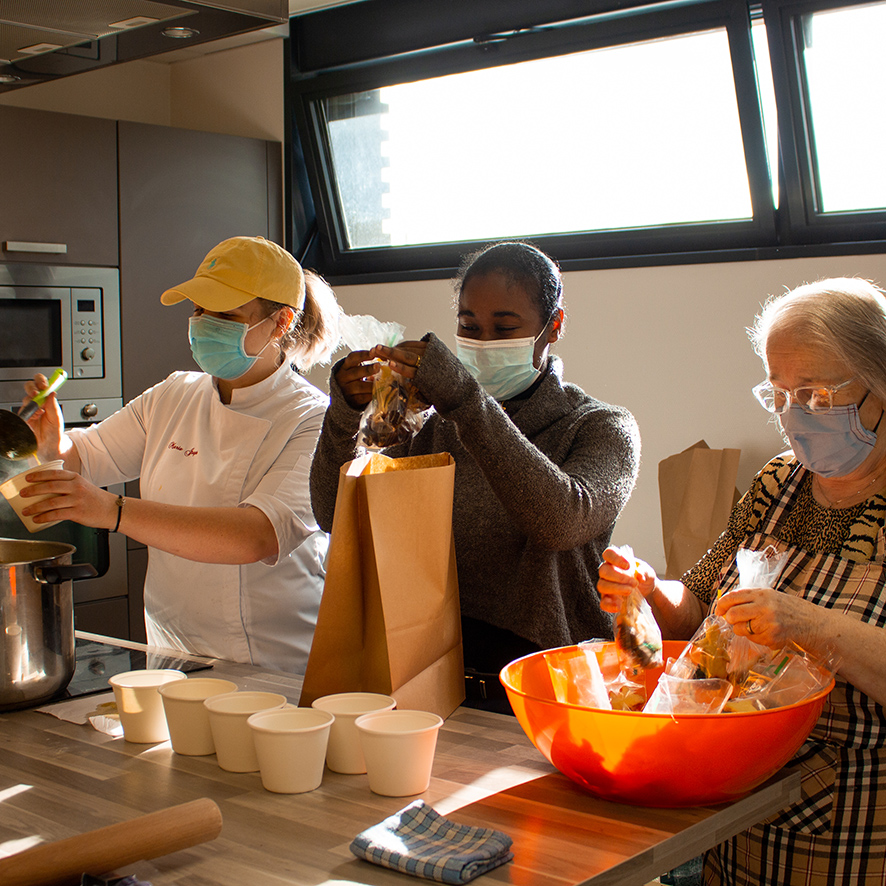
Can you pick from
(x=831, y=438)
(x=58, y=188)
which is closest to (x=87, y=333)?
(x=58, y=188)

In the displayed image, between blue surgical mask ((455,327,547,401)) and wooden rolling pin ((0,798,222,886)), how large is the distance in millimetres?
908

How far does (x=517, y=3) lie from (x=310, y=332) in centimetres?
160

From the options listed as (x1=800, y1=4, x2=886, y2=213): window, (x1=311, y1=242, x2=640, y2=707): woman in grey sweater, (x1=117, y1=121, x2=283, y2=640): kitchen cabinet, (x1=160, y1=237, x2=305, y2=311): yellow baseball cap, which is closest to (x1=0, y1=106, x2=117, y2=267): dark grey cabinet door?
(x1=117, y1=121, x2=283, y2=640): kitchen cabinet

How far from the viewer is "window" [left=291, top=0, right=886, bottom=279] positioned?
A: 8.67 ft

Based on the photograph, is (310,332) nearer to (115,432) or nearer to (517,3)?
(115,432)

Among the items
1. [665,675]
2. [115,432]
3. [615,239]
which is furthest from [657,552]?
[665,675]

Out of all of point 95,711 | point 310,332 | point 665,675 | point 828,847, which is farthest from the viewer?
point 310,332

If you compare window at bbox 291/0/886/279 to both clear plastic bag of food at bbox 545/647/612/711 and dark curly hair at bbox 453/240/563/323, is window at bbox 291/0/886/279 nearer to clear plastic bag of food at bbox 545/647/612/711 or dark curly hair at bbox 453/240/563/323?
dark curly hair at bbox 453/240/563/323

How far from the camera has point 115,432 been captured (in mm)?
2094

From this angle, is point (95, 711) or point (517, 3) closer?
point (95, 711)

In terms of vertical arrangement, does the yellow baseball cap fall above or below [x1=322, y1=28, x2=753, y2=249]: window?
below

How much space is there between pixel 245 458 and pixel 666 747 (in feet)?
3.64

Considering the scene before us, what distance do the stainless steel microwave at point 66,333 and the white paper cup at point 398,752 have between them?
2.34 metres

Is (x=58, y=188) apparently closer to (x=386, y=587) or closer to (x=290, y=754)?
(x=386, y=587)
